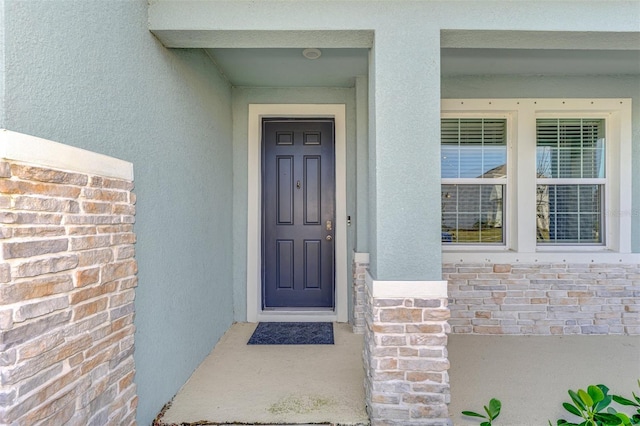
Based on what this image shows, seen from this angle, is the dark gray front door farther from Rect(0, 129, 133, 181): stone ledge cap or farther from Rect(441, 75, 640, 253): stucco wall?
Rect(0, 129, 133, 181): stone ledge cap

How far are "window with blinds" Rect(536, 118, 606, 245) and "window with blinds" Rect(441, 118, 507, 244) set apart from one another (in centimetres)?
34

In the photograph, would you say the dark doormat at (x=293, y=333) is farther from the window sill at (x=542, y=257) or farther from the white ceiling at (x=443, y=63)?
the white ceiling at (x=443, y=63)

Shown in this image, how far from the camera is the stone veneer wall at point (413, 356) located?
178cm

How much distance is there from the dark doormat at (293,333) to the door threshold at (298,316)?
6 cm

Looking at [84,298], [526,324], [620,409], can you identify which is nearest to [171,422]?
[84,298]

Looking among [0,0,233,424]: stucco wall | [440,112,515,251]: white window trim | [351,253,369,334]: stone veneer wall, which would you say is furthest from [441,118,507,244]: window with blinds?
[0,0,233,424]: stucco wall

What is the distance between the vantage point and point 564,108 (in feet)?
10.4

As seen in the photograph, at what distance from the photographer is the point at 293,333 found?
126 inches

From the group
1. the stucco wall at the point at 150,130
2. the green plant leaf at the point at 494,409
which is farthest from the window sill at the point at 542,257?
the stucco wall at the point at 150,130

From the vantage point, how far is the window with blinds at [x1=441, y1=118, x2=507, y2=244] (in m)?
3.30

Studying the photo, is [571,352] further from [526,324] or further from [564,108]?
[564,108]

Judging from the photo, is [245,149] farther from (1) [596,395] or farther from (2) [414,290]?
(1) [596,395]

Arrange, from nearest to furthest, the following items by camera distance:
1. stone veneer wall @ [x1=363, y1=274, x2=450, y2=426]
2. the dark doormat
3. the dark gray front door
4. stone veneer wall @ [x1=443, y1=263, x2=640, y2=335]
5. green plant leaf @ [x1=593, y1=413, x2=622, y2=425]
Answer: green plant leaf @ [x1=593, y1=413, x2=622, y2=425] < stone veneer wall @ [x1=363, y1=274, x2=450, y2=426] < the dark doormat < stone veneer wall @ [x1=443, y1=263, x2=640, y2=335] < the dark gray front door

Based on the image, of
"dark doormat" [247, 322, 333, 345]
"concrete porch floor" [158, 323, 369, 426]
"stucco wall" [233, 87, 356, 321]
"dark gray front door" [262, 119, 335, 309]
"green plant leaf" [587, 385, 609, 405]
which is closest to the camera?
"green plant leaf" [587, 385, 609, 405]
